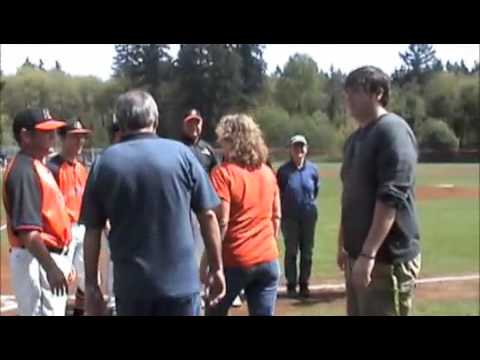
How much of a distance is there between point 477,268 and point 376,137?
349 inches

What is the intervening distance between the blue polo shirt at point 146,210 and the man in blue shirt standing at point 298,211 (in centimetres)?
575

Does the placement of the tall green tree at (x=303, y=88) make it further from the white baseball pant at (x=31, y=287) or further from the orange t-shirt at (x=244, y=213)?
the white baseball pant at (x=31, y=287)

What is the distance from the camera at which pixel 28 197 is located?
17.7 ft

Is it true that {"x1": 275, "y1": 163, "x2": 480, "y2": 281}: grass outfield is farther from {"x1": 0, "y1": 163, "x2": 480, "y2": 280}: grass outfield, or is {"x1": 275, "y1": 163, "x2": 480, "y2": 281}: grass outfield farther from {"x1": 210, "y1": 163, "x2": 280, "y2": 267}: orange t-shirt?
{"x1": 210, "y1": 163, "x2": 280, "y2": 267}: orange t-shirt

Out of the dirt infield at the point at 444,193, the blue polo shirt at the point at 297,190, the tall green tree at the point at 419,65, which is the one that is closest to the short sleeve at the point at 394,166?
the blue polo shirt at the point at 297,190

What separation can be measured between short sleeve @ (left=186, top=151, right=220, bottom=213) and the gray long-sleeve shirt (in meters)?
0.69

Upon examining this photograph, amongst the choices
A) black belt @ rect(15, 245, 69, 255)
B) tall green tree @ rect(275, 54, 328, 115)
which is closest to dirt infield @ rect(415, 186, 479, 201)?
tall green tree @ rect(275, 54, 328, 115)

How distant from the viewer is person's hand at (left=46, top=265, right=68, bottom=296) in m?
5.30

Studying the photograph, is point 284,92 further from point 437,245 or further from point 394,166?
point 394,166
